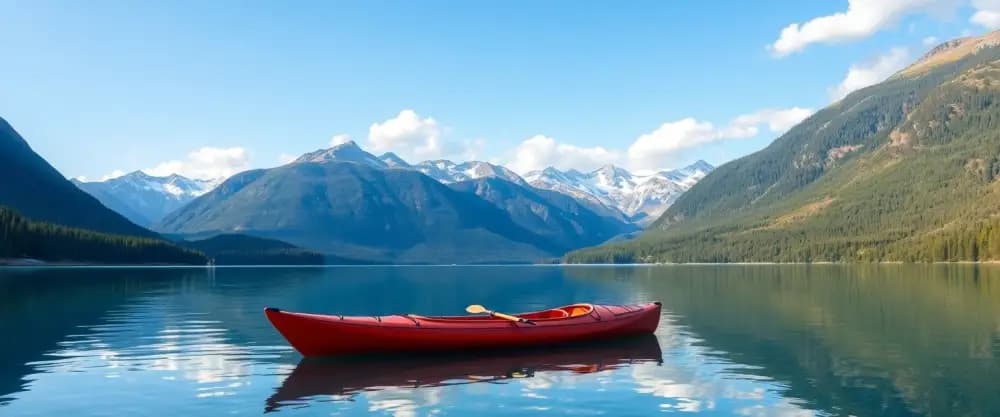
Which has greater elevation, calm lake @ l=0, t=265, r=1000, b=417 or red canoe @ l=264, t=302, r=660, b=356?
red canoe @ l=264, t=302, r=660, b=356

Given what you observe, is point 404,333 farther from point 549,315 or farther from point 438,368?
point 549,315

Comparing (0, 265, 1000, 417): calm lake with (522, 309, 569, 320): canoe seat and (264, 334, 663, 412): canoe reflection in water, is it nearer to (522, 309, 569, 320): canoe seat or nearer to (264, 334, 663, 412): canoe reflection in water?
(264, 334, 663, 412): canoe reflection in water

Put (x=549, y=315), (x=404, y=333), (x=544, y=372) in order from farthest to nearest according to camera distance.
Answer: (x=549, y=315), (x=404, y=333), (x=544, y=372)

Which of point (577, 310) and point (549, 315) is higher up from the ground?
point (577, 310)

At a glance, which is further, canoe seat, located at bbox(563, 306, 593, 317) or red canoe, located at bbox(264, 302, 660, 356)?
canoe seat, located at bbox(563, 306, 593, 317)

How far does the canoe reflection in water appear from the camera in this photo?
31.4 meters

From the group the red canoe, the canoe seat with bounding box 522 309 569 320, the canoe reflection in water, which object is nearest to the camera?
the canoe reflection in water

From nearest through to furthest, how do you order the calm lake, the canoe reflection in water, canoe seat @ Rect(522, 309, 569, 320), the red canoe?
the calm lake → the canoe reflection in water → the red canoe → canoe seat @ Rect(522, 309, 569, 320)

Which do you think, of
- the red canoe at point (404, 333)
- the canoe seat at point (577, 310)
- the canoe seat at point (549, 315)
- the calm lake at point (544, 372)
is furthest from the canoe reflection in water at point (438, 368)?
the canoe seat at point (549, 315)

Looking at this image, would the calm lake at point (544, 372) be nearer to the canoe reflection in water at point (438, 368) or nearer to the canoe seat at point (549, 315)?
the canoe reflection in water at point (438, 368)

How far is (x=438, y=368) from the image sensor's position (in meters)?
35.9

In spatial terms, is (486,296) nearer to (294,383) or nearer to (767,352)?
(767,352)

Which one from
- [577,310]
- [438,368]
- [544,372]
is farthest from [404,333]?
[577,310]

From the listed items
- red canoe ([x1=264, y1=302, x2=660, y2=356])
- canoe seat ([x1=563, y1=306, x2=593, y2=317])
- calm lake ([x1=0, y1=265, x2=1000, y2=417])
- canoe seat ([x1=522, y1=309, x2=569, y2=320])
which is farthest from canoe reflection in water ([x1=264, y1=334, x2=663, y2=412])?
canoe seat ([x1=522, y1=309, x2=569, y2=320])
